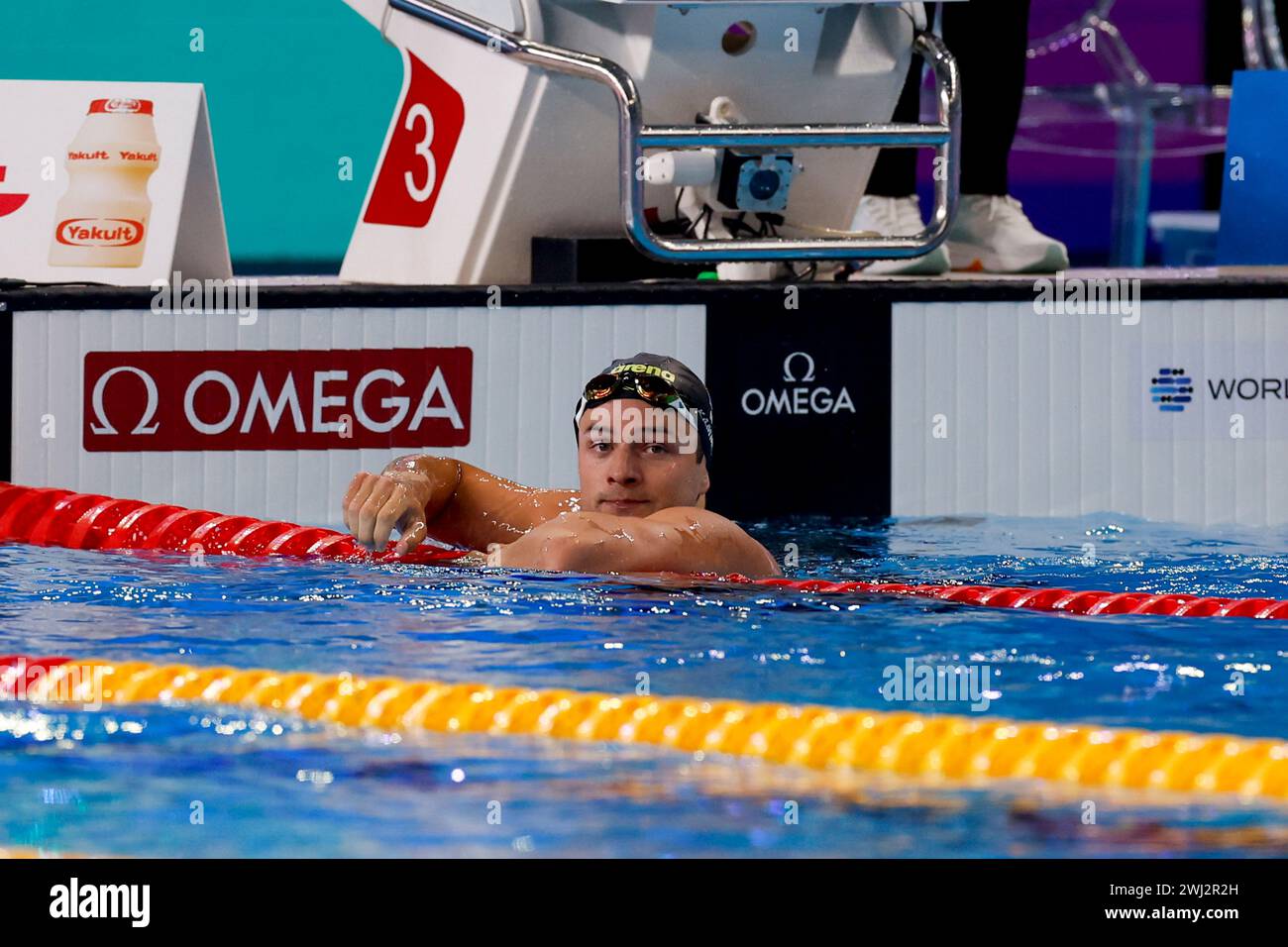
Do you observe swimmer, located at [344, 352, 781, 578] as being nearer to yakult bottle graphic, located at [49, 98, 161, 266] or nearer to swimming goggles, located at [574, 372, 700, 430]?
swimming goggles, located at [574, 372, 700, 430]

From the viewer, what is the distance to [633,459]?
152 inches

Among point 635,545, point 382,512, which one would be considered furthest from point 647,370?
point 382,512

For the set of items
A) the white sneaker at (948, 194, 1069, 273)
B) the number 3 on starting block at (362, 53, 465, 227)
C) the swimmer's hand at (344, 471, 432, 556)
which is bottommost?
the swimmer's hand at (344, 471, 432, 556)

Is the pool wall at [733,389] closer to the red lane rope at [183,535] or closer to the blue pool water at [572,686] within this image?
the red lane rope at [183,535]

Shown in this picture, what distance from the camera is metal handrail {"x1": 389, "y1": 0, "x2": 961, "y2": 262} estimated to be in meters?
5.02

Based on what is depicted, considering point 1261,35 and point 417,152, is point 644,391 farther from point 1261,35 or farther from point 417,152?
point 1261,35

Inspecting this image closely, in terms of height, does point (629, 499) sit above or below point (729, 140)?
below

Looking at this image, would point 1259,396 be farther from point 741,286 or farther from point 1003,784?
point 1003,784

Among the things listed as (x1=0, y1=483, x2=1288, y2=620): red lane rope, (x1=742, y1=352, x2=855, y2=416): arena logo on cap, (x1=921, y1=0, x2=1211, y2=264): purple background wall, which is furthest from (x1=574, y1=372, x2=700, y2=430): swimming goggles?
(x1=921, y1=0, x2=1211, y2=264): purple background wall

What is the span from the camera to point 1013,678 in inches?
122

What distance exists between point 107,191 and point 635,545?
7.19 ft

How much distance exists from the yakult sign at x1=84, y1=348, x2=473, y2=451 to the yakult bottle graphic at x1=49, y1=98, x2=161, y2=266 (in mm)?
350

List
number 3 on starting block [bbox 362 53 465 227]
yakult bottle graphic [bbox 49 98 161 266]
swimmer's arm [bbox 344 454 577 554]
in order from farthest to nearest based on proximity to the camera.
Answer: number 3 on starting block [bbox 362 53 465 227] < yakult bottle graphic [bbox 49 98 161 266] < swimmer's arm [bbox 344 454 577 554]
